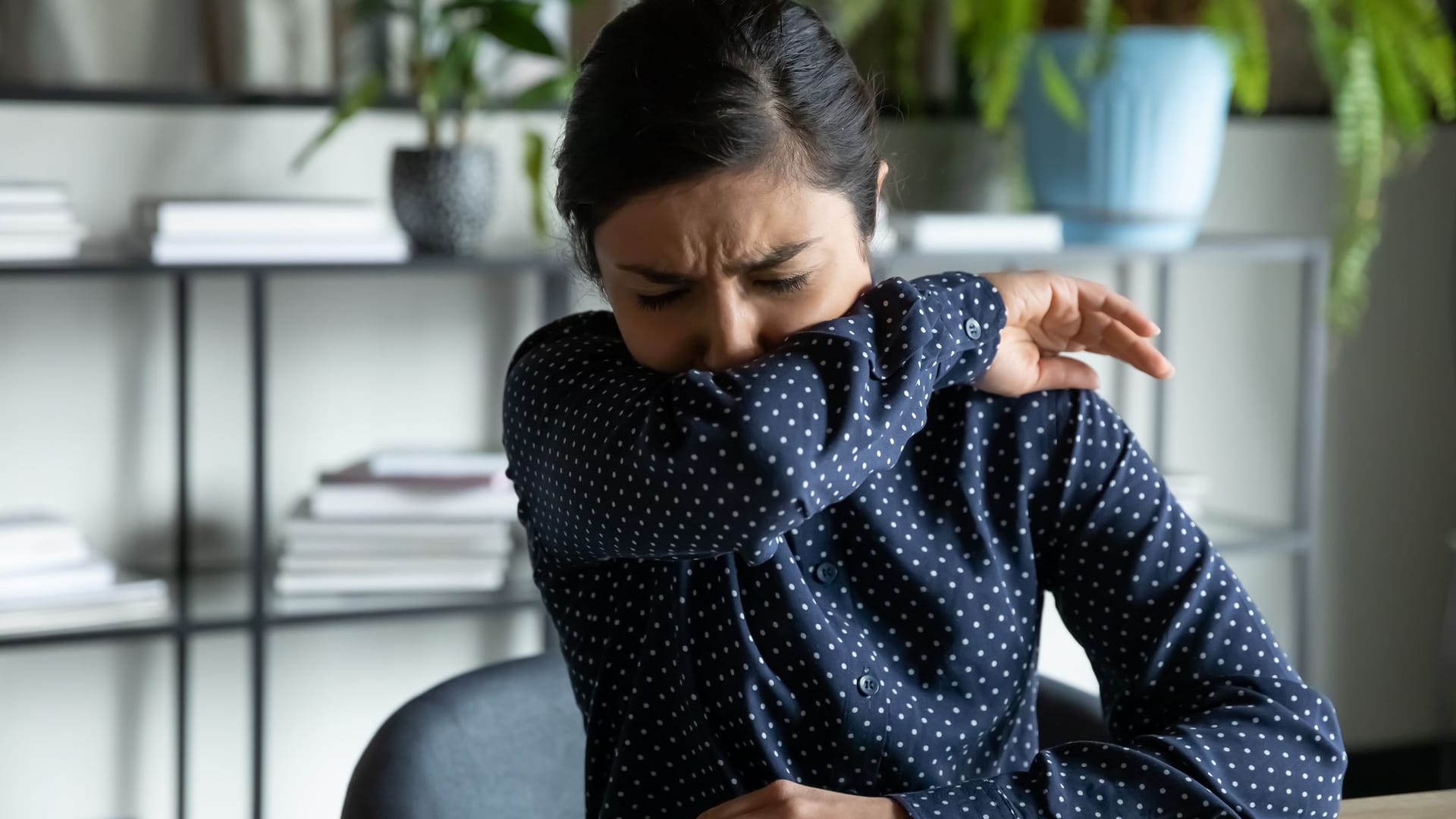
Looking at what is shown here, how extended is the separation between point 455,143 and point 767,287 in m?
1.34

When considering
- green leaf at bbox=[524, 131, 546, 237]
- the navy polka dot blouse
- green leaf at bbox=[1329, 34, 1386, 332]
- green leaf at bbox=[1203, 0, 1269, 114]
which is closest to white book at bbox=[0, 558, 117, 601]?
green leaf at bbox=[524, 131, 546, 237]

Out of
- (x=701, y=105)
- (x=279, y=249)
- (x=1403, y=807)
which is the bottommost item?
(x=1403, y=807)

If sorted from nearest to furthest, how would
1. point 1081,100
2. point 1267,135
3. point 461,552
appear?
point 461,552
point 1081,100
point 1267,135

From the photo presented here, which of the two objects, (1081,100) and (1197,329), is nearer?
Answer: (1081,100)

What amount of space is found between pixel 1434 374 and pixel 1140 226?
3.18 ft

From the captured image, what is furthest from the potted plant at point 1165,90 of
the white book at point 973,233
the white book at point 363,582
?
the white book at point 363,582

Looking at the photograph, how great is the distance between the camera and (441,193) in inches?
85.0

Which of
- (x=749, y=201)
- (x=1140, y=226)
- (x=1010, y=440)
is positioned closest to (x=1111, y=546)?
(x=1010, y=440)

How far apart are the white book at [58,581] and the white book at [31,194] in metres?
0.46

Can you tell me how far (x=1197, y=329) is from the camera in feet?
9.52

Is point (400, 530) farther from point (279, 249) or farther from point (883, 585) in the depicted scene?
point (883, 585)

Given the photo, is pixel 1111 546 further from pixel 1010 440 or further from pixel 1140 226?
pixel 1140 226

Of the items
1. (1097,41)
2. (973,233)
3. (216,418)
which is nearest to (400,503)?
(216,418)

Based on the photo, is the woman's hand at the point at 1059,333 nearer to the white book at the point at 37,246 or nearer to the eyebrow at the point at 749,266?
the eyebrow at the point at 749,266
